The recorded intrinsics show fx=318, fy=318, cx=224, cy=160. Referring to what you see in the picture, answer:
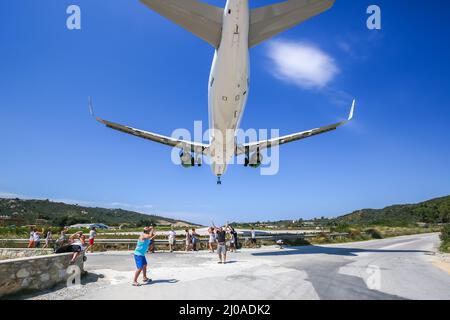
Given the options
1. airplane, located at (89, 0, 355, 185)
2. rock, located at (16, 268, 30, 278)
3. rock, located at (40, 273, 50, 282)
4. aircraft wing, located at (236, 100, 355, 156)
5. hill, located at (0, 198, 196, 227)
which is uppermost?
airplane, located at (89, 0, 355, 185)

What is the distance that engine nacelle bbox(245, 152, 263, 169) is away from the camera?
29734 mm

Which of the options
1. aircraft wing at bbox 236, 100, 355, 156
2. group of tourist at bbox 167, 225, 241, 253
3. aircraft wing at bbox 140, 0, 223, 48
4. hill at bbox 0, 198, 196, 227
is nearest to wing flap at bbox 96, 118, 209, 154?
aircraft wing at bbox 236, 100, 355, 156

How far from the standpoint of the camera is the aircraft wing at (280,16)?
14.1 meters

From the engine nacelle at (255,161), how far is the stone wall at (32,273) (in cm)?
2058

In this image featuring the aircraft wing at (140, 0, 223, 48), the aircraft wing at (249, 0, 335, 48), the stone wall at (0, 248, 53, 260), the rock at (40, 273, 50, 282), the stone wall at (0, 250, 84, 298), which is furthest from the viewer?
the stone wall at (0, 248, 53, 260)

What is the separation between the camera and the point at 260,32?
16.8 m

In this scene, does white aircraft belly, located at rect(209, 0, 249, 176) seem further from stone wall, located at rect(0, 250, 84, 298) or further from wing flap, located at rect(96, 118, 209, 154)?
stone wall, located at rect(0, 250, 84, 298)

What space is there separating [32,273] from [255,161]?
A: 73.0 ft

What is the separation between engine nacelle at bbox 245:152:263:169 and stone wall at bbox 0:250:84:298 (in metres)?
Answer: 20.6

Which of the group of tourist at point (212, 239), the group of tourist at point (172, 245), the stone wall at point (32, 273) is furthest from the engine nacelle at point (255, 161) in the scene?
the stone wall at point (32, 273)

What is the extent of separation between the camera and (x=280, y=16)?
50.0 feet
